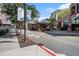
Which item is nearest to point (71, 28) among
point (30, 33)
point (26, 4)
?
point (30, 33)

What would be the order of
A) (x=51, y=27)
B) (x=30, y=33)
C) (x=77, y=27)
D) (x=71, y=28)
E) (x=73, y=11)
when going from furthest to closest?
(x=73, y=11)
(x=77, y=27)
(x=71, y=28)
(x=51, y=27)
(x=30, y=33)

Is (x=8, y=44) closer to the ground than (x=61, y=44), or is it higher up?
higher up

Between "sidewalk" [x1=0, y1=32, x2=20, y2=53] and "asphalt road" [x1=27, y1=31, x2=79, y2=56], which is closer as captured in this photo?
"asphalt road" [x1=27, y1=31, x2=79, y2=56]

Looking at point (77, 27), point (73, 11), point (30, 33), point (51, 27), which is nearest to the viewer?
point (30, 33)

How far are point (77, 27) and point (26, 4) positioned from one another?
18440mm

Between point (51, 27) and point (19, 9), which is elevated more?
point (19, 9)

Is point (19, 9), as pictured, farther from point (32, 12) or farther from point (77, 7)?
point (77, 7)

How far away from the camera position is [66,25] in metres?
37.9

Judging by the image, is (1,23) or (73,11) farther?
(73,11)

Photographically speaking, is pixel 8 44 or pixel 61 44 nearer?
pixel 8 44

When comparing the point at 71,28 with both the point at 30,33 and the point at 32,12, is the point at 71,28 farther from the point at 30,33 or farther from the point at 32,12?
the point at 32,12

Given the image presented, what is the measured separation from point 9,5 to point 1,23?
13638mm

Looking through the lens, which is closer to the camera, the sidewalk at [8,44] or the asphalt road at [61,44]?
the asphalt road at [61,44]

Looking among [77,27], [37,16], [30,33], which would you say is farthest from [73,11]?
[37,16]
